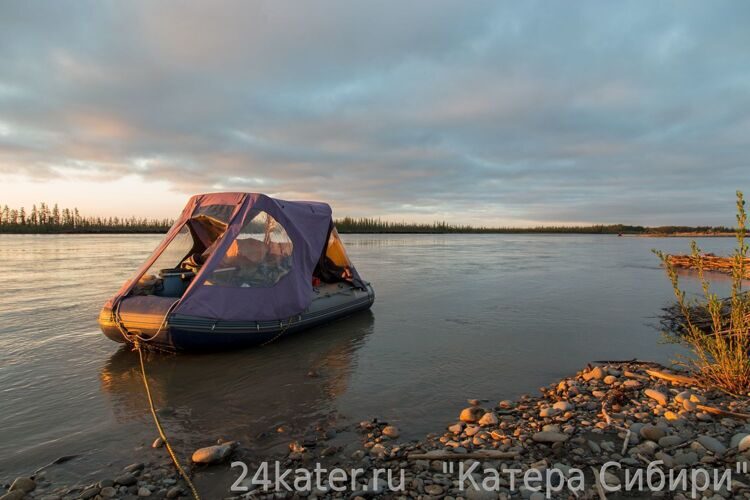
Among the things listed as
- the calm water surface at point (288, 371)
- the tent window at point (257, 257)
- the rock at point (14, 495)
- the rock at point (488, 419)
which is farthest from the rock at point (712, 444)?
the tent window at point (257, 257)

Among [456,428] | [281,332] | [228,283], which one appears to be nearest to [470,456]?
[456,428]

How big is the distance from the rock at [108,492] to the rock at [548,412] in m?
4.29

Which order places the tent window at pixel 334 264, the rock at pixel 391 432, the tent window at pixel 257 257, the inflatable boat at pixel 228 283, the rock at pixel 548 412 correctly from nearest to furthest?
the rock at pixel 391 432 → the rock at pixel 548 412 → the inflatable boat at pixel 228 283 → the tent window at pixel 257 257 → the tent window at pixel 334 264

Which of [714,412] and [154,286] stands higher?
[154,286]

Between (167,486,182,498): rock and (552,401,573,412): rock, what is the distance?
4.04 m

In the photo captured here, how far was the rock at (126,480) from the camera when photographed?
11.6 ft

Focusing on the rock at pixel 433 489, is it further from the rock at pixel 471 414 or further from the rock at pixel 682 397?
the rock at pixel 682 397

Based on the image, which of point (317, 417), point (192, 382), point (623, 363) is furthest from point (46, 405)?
point (623, 363)

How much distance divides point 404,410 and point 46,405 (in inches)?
184

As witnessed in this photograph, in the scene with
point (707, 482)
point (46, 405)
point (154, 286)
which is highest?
point (154, 286)

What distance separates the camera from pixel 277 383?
6.10 m

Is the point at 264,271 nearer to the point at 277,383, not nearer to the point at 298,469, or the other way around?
the point at 277,383

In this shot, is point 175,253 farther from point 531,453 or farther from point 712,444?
point 712,444

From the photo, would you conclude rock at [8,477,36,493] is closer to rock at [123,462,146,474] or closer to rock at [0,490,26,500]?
rock at [0,490,26,500]
